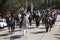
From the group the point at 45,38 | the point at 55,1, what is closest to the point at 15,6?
the point at 45,38

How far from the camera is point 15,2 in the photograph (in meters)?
45.9

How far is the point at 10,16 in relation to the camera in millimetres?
19688

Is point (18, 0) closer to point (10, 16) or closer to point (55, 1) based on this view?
point (10, 16)

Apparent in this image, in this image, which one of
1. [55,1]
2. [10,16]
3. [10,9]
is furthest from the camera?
[55,1]

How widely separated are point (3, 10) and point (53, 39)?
29.9 m

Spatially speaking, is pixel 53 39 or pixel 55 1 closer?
pixel 53 39

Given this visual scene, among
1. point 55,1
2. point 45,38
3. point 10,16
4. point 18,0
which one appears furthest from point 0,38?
point 55,1

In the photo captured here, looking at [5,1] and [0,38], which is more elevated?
[5,1]

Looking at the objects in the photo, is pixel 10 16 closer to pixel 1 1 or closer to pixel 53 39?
pixel 53 39

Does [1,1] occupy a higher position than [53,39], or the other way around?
[1,1]

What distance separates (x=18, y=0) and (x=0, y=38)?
3022cm

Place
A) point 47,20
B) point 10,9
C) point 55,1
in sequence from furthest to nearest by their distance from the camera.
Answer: point 55,1 < point 10,9 < point 47,20

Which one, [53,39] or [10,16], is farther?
[10,16]

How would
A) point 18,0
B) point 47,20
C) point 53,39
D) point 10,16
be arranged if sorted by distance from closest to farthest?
point 53,39 → point 10,16 → point 47,20 → point 18,0
